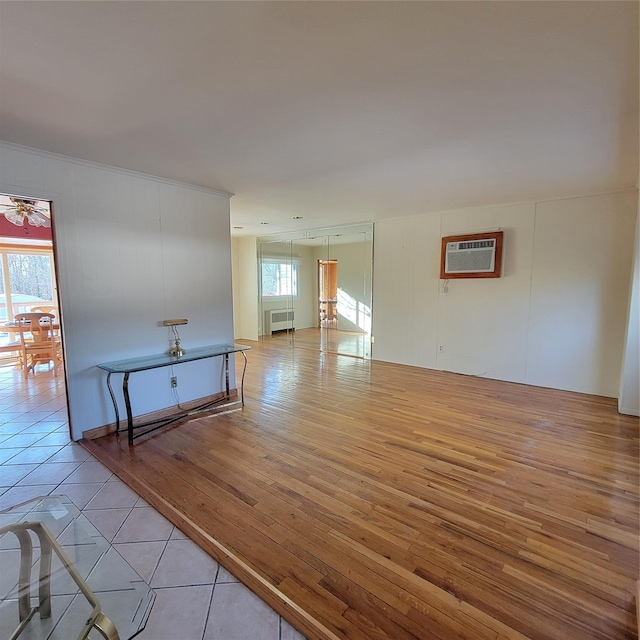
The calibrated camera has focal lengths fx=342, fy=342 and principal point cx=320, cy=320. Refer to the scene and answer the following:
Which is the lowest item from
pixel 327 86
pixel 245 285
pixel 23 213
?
pixel 245 285

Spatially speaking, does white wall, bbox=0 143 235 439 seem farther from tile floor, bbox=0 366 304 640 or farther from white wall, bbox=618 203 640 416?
white wall, bbox=618 203 640 416

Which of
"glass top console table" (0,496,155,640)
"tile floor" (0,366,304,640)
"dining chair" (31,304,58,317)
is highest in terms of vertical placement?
"dining chair" (31,304,58,317)

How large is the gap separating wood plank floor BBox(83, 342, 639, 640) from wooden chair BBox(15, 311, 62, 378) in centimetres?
312

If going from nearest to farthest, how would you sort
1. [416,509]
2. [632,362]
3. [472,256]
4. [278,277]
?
[416,509] → [632,362] → [472,256] → [278,277]

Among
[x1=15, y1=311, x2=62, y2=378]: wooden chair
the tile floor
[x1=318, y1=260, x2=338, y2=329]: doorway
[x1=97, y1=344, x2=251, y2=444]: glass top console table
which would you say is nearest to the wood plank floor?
the tile floor

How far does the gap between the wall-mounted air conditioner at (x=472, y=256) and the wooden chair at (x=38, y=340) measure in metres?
5.99

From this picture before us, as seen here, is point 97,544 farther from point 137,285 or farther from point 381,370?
point 381,370

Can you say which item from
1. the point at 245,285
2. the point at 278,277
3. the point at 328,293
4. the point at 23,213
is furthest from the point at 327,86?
the point at 245,285

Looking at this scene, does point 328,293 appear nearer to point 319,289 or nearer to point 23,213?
point 319,289

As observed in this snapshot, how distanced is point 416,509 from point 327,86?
246 cm

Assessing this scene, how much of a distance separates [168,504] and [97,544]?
583 millimetres

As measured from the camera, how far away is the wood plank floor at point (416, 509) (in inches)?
58.0

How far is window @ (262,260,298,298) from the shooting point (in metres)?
7.84

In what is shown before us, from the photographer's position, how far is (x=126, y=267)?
325 centimetres
